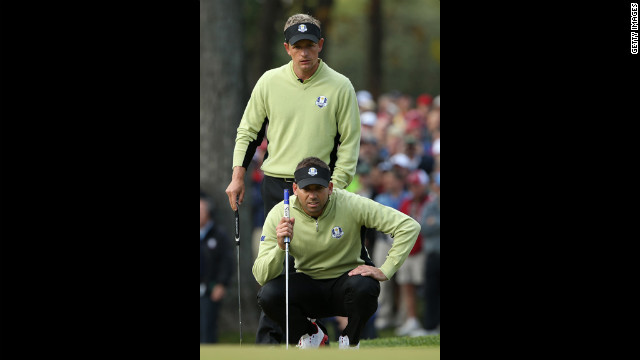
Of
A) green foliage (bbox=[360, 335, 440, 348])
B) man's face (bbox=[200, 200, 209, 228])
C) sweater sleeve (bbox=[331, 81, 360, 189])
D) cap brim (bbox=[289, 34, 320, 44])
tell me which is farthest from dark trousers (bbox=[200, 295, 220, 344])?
cap brim (bbox=[289, 34, 320, 44])

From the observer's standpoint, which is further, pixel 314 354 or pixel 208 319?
pixel 208 319

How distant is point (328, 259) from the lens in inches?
289

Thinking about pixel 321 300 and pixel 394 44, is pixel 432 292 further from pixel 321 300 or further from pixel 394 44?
pixel 394 44

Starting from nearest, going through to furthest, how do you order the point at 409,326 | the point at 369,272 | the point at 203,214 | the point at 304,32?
the point at 369,272 → the point at 304,32 → the point at 203,214 → the point at 409,326

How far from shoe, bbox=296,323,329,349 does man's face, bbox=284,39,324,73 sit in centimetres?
192

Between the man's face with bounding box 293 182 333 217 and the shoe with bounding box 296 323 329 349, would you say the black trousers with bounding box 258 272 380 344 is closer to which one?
the shoe with bounding box 296 323 329 349

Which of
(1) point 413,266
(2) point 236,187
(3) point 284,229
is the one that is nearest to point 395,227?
(3) point 284,229

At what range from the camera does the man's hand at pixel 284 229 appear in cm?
707

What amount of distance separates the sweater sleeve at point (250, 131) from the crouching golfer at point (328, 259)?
690 millimetres

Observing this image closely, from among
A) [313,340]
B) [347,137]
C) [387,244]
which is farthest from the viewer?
[387,244]

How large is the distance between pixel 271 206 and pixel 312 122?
748 millimetres

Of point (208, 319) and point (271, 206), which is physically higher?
point (271, 206)

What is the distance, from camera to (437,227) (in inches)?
401
